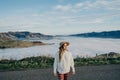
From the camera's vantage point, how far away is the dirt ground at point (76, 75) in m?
17.1

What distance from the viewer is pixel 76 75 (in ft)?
58.7

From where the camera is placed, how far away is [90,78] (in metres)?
16.8

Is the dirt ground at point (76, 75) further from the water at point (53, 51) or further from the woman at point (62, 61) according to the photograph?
the water at point (53, 51)

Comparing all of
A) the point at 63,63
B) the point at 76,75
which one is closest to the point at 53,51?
the point at 76,75

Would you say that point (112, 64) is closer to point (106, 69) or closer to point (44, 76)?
point (106, 69)

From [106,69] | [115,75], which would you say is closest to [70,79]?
[115,75]

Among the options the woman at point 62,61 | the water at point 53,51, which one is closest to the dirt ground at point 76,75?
the woman at point 62,61

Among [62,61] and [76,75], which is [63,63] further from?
[76,75]

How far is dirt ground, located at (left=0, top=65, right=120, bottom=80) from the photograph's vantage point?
17.1 m

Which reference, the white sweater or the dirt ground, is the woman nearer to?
the white sweater

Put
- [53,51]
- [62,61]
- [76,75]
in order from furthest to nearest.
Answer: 1. [53,51]
2. [76,75]
3. [62,61]

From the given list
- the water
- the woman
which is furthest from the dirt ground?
the water

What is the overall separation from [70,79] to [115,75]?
2533 mm

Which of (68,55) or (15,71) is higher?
(68,55)
